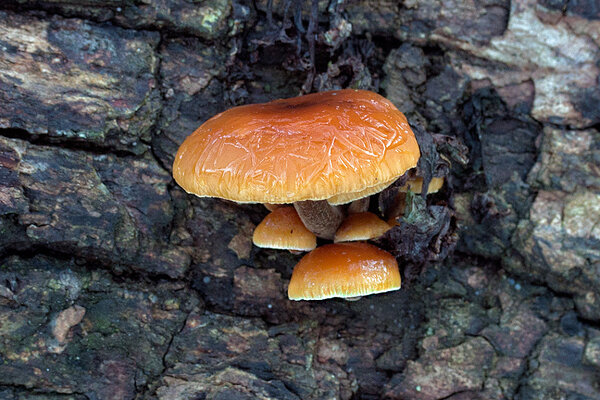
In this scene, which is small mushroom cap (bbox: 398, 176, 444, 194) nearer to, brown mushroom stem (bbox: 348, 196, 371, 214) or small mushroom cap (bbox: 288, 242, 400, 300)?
brown mushroom stem (bbox: 348, 196, 371, 214)

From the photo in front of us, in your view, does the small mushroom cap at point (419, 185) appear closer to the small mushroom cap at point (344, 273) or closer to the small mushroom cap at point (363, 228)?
the small mushroom cap at point (363, 228)

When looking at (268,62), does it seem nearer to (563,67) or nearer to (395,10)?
(395,10)

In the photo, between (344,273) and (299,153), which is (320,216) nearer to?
(344,273)

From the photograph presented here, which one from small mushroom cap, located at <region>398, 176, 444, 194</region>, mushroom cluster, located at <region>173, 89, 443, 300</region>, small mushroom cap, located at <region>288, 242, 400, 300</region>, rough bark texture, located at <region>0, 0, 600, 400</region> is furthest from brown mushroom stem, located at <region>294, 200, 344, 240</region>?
small mushroom cap, located at <region>398, 176, 444, 194</region>

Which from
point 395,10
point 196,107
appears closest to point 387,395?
point 196,107

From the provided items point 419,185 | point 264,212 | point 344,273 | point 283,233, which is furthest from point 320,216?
point 419,185

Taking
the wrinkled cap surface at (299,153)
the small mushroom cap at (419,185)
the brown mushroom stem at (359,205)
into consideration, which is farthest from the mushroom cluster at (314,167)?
the small mushroom cap at (419,185)
